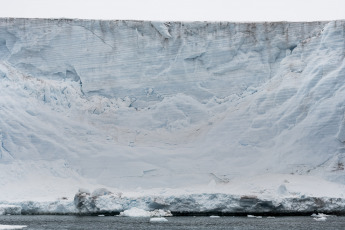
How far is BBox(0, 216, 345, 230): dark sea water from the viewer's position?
2016 centimetres

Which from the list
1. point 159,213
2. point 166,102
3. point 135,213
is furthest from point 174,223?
point 166,102

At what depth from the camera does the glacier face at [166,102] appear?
84.6 ft

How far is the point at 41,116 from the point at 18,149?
137 centimetres

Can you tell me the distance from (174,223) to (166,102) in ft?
23.3

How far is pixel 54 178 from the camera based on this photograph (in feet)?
84.2

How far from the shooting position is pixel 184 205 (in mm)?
23312

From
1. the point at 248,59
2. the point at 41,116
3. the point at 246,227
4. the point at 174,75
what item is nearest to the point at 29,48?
the point at 41,116

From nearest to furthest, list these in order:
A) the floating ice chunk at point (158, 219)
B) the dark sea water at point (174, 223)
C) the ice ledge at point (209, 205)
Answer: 1. the dark sea water at point (174, 223)
2. the floating ice chunk at point (158, 219)
3. the ice ledge at point (209, 205)

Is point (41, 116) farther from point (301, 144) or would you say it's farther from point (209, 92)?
point (301, 144)

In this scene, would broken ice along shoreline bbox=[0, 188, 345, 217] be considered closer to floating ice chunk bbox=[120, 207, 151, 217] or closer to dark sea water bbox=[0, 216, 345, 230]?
floating ice chunk bbox=[120, 207, 151, 217]

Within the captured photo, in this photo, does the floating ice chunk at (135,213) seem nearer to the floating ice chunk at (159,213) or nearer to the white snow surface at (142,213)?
the white snow surface at (142,213)

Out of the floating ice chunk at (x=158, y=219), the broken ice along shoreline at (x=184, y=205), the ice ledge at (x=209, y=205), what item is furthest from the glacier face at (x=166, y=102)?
the floating ice chunk at (x=158, y=219)

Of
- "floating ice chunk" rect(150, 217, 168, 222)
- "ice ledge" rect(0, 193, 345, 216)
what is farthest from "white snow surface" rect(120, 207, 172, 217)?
"floating ice chunk" rect(150, 217, 168, 222)

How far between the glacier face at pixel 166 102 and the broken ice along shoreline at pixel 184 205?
5.45 ft
